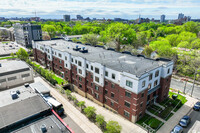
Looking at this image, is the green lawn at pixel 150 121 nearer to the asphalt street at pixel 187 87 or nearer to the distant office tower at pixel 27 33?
the asphalt street at pixel 187 87

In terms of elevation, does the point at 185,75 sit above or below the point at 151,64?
below

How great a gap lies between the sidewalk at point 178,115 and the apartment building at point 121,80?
6012mm

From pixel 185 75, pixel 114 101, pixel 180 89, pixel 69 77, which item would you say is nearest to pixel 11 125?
pixel 114 101

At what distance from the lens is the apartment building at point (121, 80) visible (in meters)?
33.7

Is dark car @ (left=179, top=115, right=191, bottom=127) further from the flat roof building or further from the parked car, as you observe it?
the flat roof building

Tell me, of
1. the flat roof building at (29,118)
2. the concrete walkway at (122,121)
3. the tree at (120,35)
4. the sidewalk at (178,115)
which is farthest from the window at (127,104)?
the tree at (120,35)

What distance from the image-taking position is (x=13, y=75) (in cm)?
4894

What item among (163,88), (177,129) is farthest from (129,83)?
(163,88)

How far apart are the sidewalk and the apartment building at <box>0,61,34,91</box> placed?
49130 millimetres

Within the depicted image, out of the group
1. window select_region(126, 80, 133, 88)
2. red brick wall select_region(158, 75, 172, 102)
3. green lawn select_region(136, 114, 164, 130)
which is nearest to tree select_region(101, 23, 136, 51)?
red brick wall select_region(158, 75, 172, 102)

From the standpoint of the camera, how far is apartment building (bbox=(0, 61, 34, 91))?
47500 millimetres

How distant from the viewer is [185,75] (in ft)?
211

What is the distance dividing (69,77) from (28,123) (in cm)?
3060

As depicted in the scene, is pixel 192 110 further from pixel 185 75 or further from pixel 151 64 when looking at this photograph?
pixel 185 75
